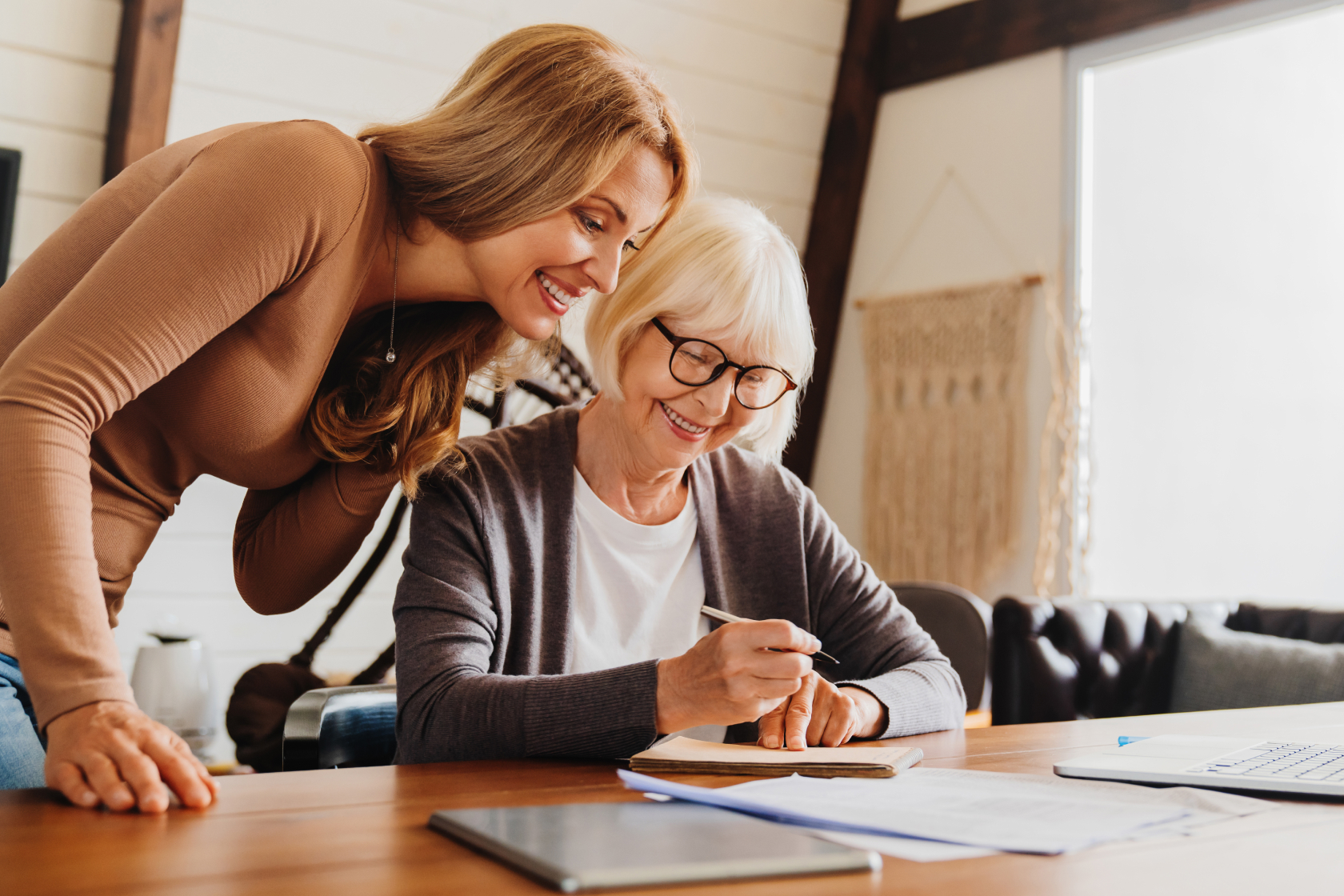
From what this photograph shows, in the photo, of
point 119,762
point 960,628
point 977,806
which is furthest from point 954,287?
point 119,762

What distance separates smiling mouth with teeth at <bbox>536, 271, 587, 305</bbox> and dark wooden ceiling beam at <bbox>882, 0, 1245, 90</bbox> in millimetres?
2810

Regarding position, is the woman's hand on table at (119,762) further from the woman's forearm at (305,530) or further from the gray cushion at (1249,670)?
the gray cushion at (1249,670)

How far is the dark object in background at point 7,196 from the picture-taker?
2.77 metres

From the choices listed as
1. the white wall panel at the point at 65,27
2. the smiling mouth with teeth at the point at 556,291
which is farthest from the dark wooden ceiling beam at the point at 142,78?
the smiling mouth with teeth at the point at 556,291

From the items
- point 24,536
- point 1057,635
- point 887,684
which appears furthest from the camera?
point 1057,635

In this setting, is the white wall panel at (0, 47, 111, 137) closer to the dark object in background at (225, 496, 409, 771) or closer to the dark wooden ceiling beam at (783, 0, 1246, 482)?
the dark object in background at (225, 496, 409, 771)

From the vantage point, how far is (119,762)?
2.80ft

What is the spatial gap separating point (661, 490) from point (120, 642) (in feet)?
6.82

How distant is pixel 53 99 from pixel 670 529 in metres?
2.13

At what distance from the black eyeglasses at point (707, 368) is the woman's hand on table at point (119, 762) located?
0.83 meters

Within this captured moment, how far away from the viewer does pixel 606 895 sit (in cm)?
65

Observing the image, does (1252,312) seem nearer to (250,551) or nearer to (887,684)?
(887,684)

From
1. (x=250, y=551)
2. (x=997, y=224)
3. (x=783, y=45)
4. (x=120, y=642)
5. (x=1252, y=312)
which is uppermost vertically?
(x=783, y=45)

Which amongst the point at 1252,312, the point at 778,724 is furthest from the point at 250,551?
the point at 1252,312
